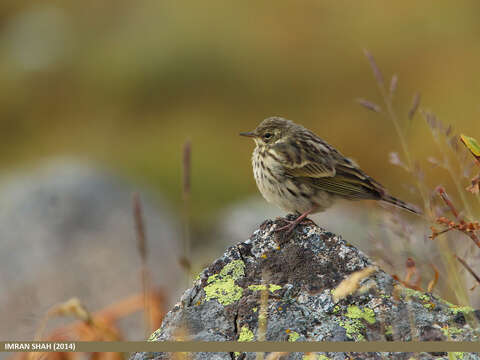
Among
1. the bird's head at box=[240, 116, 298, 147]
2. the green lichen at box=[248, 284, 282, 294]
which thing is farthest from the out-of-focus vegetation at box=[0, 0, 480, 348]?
the green lichen at box=[248, 284, 282, 294]

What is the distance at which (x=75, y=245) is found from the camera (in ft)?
35.7

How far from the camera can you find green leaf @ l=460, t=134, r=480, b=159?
13.0 ft

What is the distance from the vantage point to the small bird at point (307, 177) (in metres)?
5.92

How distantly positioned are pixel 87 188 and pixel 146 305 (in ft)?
24.5

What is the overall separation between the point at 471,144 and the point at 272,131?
2.76m

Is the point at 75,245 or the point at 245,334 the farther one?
the point at 75,245

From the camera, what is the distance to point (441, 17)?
24062 mm

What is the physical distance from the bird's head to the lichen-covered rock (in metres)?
2.31

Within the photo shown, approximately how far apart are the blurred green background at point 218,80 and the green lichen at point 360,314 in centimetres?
1322

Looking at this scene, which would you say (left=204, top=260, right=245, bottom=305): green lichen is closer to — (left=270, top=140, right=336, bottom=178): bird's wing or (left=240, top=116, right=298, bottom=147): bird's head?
(left=270, top=140, right=336, bottom=178): bird's wing

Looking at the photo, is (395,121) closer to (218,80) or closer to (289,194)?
(289,194)

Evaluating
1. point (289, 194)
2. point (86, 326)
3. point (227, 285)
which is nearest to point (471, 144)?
point (227, 285)

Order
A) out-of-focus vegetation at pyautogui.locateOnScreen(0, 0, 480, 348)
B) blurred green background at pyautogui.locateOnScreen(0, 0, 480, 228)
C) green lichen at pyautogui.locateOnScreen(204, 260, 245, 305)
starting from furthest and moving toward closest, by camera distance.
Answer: blurred green background at pyautogui.locateOnScreen(0, 0, 480, 228), out-of-focus vegetation at pyautogui.locateOnScreen(0, 0, 480, 348), green lichen at pyautogui.locateOnScreen(204, 260, 245, 305)

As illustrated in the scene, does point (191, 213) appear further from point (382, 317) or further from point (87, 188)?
point (382, 317)
